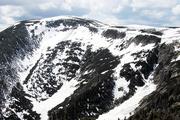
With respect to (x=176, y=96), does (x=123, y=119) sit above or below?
below

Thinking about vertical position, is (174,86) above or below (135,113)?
above

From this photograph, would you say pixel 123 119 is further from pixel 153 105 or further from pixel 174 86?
pixel 174 86

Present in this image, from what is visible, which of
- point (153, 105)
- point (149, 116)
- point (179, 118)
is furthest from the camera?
point (153, 105)

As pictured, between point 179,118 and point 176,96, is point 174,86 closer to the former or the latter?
point 176,96

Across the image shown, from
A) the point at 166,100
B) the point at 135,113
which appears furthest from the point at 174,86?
the point at 135,113

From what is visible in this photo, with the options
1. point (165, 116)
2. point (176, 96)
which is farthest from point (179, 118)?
point (176, 96)

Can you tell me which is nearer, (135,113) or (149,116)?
(149,116)

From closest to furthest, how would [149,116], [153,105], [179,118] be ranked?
Result: [179,118], [149,116], [153,105]

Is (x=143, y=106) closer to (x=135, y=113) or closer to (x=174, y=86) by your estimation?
(x=135, y=113)

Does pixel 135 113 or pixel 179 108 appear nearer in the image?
pixel 179 108
